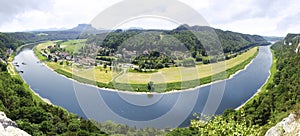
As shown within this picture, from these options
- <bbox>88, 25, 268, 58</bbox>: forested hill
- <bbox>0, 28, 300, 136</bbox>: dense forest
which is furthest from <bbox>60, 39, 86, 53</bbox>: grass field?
<bbox>0, 28, 300, 136</bbox>: dense forest

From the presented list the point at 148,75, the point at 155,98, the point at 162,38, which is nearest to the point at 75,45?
the point at 148,75

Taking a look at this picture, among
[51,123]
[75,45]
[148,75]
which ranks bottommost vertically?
[51,123]

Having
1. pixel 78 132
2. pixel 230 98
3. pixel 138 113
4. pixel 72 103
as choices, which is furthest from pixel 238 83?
pixel 78 132

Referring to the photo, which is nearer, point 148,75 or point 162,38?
point 162,38

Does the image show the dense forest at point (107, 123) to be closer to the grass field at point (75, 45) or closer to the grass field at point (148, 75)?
the grass field at point (75, 45)

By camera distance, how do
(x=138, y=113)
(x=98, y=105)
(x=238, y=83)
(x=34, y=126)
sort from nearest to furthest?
1. (x=98, y=105)
2. (x=34, y=126)
3. (x=138, y=113)
4. (x=238, y=83)

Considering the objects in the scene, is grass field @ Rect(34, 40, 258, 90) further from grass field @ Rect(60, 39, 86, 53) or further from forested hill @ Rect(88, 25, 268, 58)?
forested hill @ Rect(88, 25, 268, 58)

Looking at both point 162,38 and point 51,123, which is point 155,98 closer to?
point 162,38

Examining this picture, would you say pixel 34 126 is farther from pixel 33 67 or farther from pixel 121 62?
pixel 33 67
